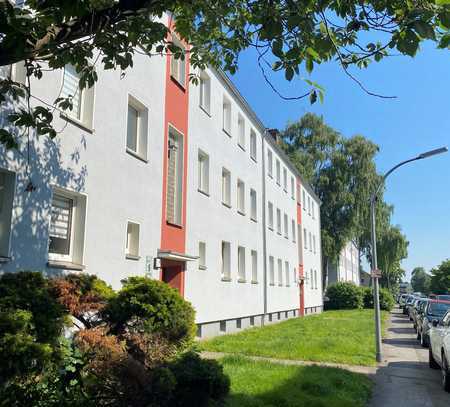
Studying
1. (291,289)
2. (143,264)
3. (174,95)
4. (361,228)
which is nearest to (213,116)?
(174,95)

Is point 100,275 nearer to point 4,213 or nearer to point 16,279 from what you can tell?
point 4,213

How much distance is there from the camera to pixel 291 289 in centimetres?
3053

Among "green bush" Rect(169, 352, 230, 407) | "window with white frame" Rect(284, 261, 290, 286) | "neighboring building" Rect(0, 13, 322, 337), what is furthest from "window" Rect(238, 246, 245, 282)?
"green bush" Rect(169, 352, 230, 407)

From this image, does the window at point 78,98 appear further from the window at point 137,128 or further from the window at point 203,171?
the window at point 203,171

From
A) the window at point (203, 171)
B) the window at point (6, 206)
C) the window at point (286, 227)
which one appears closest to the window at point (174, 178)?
the window at point (203, 171)

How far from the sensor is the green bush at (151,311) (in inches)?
268

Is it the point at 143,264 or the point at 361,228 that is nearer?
the point at 143,264

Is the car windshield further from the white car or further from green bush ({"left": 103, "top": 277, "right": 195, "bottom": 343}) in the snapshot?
green bush ({"left": 103, "top": 277, "right": 195, "bottom": 343})

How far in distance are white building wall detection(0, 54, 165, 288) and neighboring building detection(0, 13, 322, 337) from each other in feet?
0.08

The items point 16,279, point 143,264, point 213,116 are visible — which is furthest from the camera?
point 213,116

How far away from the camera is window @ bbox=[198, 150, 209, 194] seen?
1691 centimetres


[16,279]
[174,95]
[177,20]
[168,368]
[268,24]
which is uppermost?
[174,95]

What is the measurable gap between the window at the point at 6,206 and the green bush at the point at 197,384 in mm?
3803

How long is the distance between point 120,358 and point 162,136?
29.6 ft
